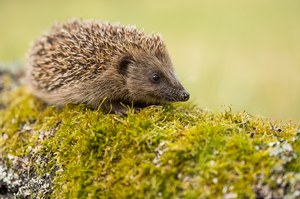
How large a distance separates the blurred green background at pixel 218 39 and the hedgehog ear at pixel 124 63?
2.56 meters

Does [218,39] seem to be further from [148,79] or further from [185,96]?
[185,96]

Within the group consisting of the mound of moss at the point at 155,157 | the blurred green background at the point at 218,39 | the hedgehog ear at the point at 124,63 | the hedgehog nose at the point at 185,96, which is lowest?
the mound of moss at the point at 155,157

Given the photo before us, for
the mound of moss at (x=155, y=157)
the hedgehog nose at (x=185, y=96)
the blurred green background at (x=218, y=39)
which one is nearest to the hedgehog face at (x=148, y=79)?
the hedgehog nose at (x=185, y=96)

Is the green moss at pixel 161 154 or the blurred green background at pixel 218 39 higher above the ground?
the blurred green background at pixel 218 39

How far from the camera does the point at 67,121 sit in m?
5.78

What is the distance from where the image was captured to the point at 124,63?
6.29 m

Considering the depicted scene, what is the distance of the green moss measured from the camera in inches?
165

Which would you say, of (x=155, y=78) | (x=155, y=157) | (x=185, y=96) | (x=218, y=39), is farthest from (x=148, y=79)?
(x=218, y=39)

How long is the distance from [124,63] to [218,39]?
9.25 m

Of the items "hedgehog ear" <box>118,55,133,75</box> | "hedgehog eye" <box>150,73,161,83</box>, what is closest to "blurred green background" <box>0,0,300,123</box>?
"hedgehog eye" <box>150,73,161,83</box>

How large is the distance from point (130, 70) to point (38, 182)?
6.31 ft

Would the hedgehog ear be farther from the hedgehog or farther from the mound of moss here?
the mound of moss

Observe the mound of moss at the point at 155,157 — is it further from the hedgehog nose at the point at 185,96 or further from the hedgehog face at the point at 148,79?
the hedgehog face at the point at 148,79

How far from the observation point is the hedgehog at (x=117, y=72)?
6191 mm
